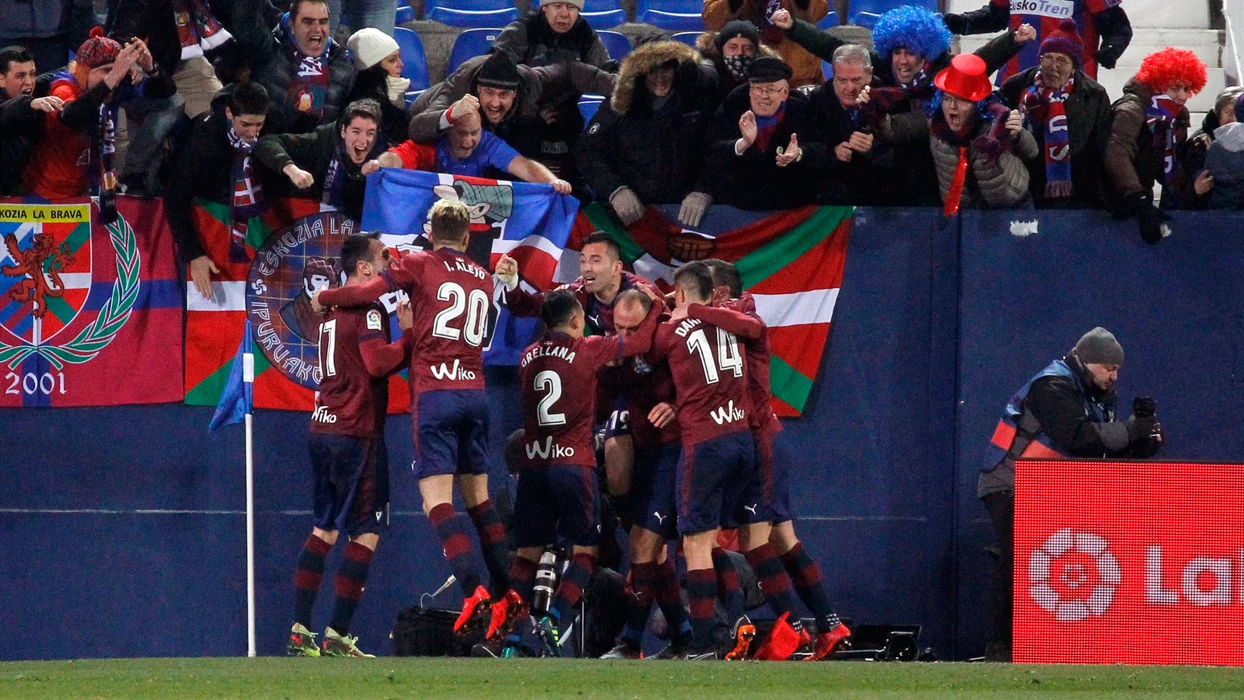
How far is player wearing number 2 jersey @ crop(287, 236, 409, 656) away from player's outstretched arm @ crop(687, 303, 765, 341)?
1532 mm

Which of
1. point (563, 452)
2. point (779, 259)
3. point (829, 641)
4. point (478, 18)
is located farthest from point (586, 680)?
point (478, 18)

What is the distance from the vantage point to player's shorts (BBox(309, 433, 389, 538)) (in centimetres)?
946

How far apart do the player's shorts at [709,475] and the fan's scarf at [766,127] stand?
206 centimetres

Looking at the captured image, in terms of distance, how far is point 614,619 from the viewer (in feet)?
32.6

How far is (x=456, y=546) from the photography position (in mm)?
9000

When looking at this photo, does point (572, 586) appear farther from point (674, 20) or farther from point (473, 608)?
point (674, 20)

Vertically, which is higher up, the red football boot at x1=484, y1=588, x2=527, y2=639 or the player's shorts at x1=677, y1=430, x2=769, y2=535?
the player's shorts at x1=677, y1=430, x2=769, y2=535

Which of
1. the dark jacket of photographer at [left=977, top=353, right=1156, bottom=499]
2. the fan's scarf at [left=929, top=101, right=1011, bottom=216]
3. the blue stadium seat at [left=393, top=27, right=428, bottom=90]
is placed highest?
the blue stadium seat at [left=393, top=27, right=428, bottom=90]

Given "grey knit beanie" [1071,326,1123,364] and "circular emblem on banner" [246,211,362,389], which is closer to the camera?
"grey knit beanie" [1071,326,1123,364]

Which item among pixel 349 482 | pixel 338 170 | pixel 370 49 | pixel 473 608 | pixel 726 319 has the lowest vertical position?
pixel 473 608

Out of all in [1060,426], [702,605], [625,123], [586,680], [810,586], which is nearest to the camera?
[586,680]

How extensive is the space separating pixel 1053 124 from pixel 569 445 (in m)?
3.51

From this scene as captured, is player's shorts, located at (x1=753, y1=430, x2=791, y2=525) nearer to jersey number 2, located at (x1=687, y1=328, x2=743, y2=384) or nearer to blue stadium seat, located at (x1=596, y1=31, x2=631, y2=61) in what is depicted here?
jersey number 2, located at (x1=687, y1=328, x2=743, y2=384)

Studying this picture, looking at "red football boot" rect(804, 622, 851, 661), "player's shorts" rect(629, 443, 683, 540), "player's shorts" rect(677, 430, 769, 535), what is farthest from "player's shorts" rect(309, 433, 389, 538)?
"red football boot" rect(804, 622, 851, 661)
